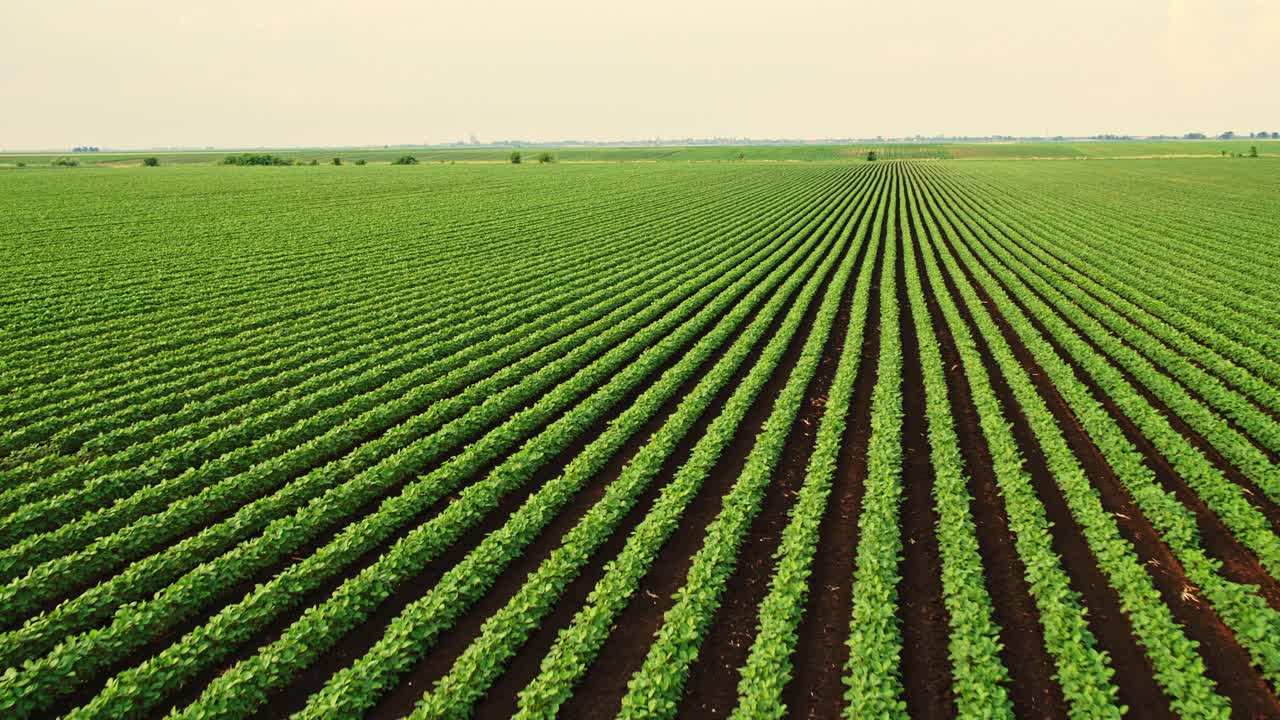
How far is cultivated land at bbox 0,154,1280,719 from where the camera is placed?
20.6 ft

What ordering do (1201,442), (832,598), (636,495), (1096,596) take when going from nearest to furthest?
(1096,596) < (832,598) < (636,495) < (1201,442)

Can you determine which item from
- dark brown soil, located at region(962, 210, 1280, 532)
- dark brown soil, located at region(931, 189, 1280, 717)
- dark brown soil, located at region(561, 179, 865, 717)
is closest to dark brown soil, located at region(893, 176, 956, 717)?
dark brown soil, located at region(931, 189, 1280, 717)

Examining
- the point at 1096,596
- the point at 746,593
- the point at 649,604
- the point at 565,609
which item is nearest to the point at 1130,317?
the point at 1096,596

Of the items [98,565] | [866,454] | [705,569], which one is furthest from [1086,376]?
[98,565]

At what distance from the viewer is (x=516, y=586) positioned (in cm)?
777

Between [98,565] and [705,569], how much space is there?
8.65 meters

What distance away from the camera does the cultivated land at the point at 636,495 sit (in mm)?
6285

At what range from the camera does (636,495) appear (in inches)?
374

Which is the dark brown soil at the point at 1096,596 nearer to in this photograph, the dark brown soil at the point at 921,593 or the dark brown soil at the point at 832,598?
the dark brown soil at the point at 921,593

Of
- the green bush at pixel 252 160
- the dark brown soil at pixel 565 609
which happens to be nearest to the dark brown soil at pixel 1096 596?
the dark brown soil at pixel 565 609

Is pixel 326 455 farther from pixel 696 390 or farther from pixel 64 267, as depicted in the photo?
pixel 64 267

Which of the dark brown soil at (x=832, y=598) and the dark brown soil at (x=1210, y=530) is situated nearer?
the dark brown soil at (x=832, y=598)

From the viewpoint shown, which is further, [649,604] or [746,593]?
[746,593]

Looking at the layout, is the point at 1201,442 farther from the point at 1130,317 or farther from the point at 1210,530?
the point at 1130,317
